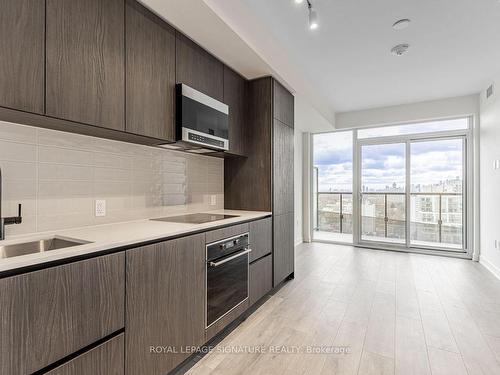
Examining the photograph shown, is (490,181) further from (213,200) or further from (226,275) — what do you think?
(226,275)

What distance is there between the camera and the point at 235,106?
2662 millimetres

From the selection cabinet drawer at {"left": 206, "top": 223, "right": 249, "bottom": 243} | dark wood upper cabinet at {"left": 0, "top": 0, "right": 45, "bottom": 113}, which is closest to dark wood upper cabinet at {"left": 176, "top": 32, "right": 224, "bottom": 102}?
dark wood upper cabinet at {"left": 0, "top": 0, "right": 45, "bottom": 113}

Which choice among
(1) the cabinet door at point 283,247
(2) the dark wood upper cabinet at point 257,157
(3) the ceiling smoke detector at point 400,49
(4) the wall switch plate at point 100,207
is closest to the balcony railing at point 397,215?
(1) the cabinet door at point 283,247

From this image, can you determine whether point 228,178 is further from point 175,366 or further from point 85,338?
point 85,338

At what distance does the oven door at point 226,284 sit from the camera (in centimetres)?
182

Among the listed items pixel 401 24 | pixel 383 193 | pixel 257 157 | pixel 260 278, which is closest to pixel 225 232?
pixel 260 278

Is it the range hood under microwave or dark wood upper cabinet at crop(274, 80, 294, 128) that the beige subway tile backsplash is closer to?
the range hood under microwave

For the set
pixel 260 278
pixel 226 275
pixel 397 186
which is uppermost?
pixel 397 186

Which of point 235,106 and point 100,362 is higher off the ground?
point 235,106

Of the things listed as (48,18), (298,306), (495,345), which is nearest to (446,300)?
(495,345)

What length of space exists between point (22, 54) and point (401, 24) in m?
2.77

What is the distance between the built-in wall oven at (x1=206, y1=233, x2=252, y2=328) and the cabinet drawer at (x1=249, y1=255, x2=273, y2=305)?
119 mm

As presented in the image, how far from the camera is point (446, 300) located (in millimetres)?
2680

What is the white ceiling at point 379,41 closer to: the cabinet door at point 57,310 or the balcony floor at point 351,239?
the cabinet door at point 57,310
